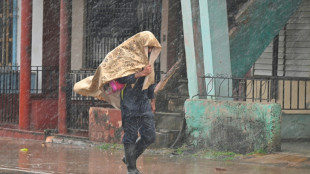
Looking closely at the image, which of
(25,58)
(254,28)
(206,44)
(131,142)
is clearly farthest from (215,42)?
(25,58)

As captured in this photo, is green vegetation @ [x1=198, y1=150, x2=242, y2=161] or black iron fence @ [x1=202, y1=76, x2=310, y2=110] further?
black iron fence @ [x1=202, y1=76, x2=310, y2=110]

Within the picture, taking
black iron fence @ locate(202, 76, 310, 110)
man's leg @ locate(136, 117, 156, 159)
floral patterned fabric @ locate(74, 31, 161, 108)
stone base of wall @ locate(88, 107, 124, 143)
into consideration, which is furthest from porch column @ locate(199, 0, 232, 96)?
man's leg @ locate(136, 117, 156, 159)

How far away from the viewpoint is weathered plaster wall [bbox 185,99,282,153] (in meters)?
10.1

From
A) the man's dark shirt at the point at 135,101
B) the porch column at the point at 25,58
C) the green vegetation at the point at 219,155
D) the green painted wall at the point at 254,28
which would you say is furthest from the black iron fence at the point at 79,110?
the man's dark shirt at the point at 135,101

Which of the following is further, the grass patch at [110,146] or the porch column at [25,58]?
the porch column at [25,58]

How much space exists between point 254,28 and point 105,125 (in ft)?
11.3

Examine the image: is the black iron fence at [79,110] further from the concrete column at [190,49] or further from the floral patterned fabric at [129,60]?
the floral patterned fabric at [129,60]

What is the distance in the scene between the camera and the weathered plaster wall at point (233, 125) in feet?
33.2

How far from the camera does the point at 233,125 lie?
10.5 m

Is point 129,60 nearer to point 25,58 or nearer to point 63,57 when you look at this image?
point 63,57

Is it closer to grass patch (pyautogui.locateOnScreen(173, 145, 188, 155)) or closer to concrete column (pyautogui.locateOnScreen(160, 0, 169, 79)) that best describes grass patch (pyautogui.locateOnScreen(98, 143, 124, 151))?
grass patch (pyautogui.locateOnScreen(173, 145, 188, 155))

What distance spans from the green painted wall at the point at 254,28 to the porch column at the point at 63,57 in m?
3.55

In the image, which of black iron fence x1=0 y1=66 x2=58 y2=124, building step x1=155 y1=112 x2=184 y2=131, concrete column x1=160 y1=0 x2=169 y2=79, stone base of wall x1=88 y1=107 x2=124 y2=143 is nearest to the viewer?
stone base of wall x1=88 y1=107 x2=124 y2=143

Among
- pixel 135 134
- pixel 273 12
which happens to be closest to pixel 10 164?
pixel 135 134
